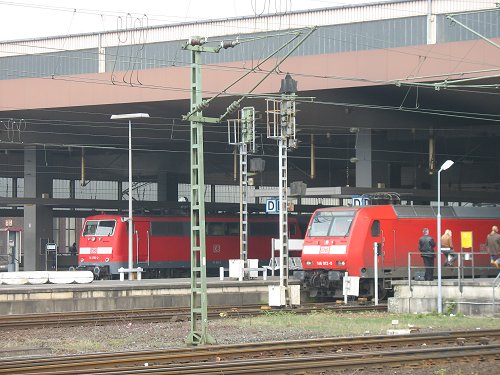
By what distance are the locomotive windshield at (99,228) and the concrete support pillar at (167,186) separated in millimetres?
11464

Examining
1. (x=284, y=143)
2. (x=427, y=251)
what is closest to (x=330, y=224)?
(x=427, y=251)

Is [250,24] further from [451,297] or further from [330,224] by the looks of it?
[451,297]

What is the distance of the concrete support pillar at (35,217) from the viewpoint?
170 ft

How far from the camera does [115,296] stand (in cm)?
3158

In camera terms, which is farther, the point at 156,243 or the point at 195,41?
the point at 156,243

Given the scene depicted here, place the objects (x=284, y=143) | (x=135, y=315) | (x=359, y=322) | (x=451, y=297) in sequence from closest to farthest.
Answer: (x=359, y=322) → (x=451, y=297) → (x=135, y=315) → (x=284, y=143)

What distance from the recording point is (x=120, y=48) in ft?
147

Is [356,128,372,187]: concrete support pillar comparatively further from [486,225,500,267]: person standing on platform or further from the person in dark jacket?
[486,225,500,267]: person standing on platform

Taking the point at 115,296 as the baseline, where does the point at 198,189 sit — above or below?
above

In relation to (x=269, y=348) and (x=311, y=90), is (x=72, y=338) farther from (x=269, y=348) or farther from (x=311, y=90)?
(x=311, y=90)

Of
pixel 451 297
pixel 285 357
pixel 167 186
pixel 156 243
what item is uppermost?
pixel 167 186

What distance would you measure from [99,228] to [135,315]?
64.2 ft

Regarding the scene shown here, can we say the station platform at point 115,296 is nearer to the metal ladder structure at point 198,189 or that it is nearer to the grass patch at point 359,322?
the grass patch at point 359,322

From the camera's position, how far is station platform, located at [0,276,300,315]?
2984 cm
